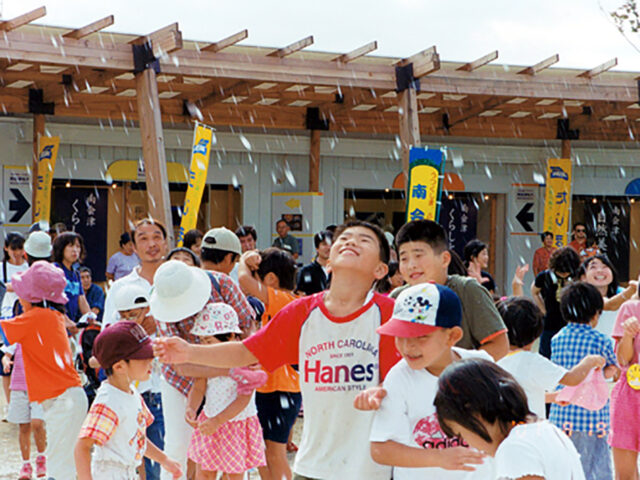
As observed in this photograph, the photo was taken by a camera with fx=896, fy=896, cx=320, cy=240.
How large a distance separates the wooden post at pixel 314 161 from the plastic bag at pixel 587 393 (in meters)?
12.3

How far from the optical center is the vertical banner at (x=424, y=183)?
28.9 feet

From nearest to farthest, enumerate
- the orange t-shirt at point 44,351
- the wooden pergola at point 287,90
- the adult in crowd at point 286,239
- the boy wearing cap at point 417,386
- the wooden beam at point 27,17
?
the boy wearing cap at point 417,386 < the orange t-shirt at point 44,351 < the wooden beam at point 27,17 < the wooden pergola at point 287,90 < the adult in crowd at point 286,239

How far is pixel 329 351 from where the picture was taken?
319 cm

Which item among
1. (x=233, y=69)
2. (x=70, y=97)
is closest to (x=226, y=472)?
Answer: (x=233, y=69)

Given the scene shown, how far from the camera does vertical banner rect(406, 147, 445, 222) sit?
347 inches

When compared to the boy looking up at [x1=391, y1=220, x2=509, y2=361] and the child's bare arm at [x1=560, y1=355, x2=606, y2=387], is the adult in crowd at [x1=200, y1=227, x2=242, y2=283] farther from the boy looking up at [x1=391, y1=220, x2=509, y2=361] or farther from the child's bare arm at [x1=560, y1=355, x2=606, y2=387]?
the child's bare arm at [x1=560, y1=355, x2=606, y2=387]

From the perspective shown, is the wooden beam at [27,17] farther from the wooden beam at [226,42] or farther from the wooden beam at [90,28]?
the wooden beam at [226,42]

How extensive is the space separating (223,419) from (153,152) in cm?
673

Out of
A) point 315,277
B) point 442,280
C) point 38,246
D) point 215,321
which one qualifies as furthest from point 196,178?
point 442,280

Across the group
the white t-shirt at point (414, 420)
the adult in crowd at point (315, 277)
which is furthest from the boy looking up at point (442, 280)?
the adult in crowd at point (315, 277)

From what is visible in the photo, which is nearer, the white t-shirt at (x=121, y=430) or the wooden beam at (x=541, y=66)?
the white t-shirt at (x=121, y=430)

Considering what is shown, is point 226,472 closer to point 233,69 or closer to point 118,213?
point 233,69

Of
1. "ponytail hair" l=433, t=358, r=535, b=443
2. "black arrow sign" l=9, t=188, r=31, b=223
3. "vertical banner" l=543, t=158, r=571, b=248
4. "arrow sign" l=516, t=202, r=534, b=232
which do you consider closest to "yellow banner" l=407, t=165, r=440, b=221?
"ponytail hair" l=433, t=358, r=535, b=443

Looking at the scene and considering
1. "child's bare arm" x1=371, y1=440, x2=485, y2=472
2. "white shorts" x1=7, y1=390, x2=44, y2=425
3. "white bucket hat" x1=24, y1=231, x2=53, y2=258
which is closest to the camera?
"child's bare arm" x1=371, y1=440, x2=485, y2=472
